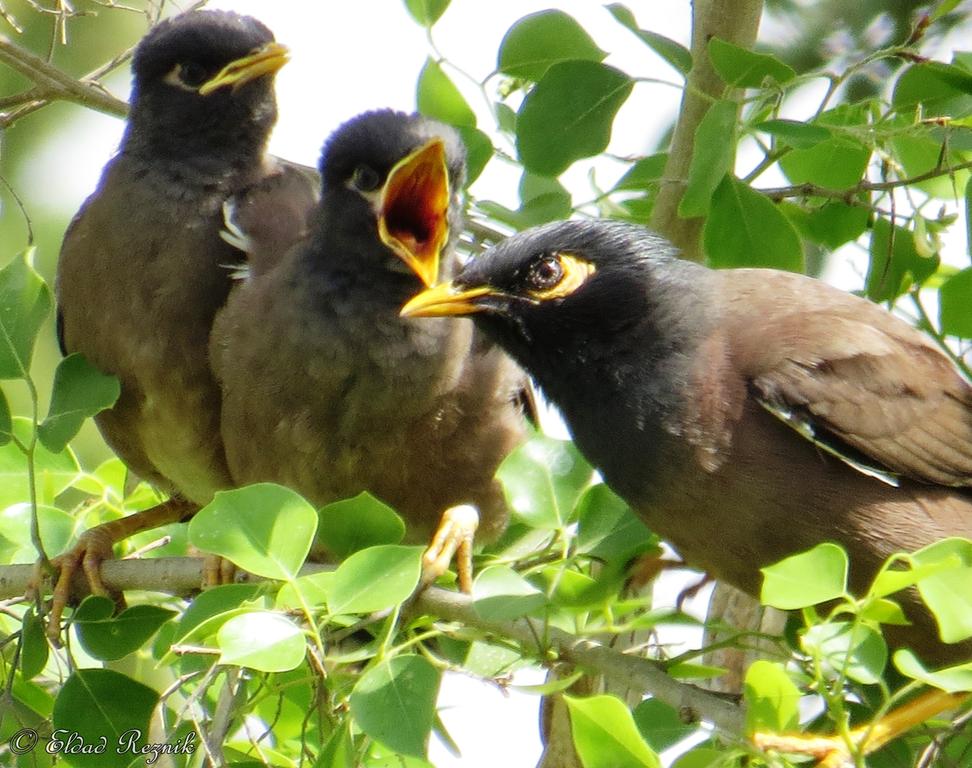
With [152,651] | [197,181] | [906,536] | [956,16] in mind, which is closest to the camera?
[906,536]

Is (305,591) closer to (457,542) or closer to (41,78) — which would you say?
(457,542)

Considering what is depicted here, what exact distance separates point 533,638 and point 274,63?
86.2 inches

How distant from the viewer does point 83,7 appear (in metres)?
8.38

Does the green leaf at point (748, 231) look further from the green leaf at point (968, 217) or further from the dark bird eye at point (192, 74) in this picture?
Result: the dark bird eye at point (192, 74)

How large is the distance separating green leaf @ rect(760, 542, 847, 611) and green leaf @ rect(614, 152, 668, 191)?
66.5 inches

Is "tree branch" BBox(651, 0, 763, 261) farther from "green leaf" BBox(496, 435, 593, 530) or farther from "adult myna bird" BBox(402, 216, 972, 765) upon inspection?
"green leaf" BBox(496, 435, 593, 530)

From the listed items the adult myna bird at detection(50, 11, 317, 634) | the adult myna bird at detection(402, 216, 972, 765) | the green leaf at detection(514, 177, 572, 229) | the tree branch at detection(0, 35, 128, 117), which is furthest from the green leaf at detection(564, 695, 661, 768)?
the tree branch at detection(0, 35, 128, 117)

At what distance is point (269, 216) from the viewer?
429 centimetres

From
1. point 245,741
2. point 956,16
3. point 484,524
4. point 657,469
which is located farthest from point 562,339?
point 956,16

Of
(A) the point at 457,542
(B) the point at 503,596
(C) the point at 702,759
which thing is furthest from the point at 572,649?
(A) the point at 457,542

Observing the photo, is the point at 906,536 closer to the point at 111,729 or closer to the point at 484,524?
the point at 484,524

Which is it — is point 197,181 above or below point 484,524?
above

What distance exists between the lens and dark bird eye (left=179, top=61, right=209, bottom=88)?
4410mm

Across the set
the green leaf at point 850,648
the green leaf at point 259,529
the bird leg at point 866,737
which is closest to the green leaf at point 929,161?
the bird leg at point 866,737
